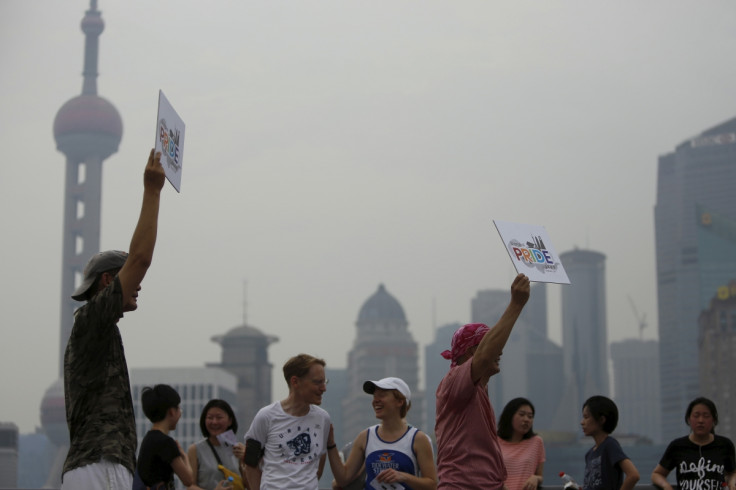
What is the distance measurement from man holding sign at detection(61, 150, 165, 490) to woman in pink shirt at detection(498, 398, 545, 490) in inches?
155

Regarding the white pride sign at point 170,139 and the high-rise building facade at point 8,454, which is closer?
the white pride sign at point 170,139

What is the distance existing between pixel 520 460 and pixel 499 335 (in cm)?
295

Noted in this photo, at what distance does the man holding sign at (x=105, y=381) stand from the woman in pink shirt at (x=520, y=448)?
392cm

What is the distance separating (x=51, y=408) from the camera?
19762 centimetres

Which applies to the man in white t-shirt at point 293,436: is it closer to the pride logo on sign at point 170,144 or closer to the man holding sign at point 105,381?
the pride logo on sign at point 170,144

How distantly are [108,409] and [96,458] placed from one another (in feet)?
0.62

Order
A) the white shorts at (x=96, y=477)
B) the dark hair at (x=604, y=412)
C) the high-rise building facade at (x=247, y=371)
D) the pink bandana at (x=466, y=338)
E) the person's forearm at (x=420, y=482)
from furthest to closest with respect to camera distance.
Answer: the high-rise building facade at (x=247, y=371) < the dark hair at (x=604, y=412) < the person's forearm at (x=420, y=482) < the pink bandana at (x=466, y=338) < the white shorts at (x=96, y=477)

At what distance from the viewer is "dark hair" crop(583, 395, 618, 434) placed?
746 cm

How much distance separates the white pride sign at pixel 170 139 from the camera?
4895mm

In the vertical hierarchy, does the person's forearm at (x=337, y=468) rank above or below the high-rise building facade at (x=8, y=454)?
above

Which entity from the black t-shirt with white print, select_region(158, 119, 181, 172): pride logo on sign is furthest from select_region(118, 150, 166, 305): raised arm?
the black t-shirt with white print

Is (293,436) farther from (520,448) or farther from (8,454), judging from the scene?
(8,454)

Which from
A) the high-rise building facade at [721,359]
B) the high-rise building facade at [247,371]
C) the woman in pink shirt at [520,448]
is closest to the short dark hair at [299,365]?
the woman in pink shirt at [520,448]

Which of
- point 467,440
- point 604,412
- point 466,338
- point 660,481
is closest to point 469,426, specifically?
point 467,440
